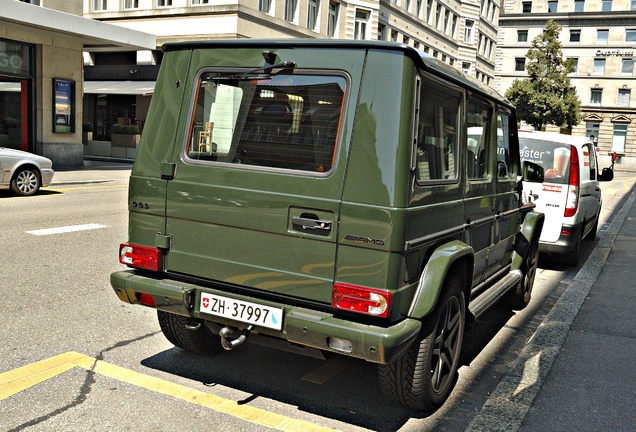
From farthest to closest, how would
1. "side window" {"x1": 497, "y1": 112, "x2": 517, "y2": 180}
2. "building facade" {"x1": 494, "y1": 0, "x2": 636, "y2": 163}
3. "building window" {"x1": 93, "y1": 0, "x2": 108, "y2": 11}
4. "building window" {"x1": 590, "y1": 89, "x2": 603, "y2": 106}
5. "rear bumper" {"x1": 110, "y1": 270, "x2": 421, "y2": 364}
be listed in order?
"building window" {"x1": 590, "y1": 89, "x2": 603, "y2": 106} < "building facade" {"x1": 494, "y1": 0, "x2": 636, "y2": 163} < "building window" {"x1": 93, "y1": 0, "x2": 108, "y2": 11} < "side window" {"x1": 497, "y1": 112, "x2": 517, "y2": 180} < "rear bumper" {"x1": 110, "y1": 270, "x2": 421, "y2": 364}

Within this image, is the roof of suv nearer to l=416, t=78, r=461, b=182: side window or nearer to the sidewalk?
l=416, t=78, r=461, b=182: side window

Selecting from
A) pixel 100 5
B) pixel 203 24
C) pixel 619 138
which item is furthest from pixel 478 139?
pixel 619 138

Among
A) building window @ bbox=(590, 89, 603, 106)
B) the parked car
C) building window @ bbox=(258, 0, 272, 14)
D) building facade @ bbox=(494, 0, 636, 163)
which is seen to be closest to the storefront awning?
building window @ bbox=(258, 0, 272, 14)

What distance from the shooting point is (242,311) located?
12.0 ft

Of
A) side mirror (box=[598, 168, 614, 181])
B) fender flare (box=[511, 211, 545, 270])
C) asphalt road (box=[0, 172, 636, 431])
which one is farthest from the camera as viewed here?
side mirror (box=[598, 168, 614, 181])

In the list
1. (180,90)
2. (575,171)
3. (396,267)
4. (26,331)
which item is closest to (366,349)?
(396,267)

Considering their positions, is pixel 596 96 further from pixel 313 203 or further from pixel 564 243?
pixel 313 203

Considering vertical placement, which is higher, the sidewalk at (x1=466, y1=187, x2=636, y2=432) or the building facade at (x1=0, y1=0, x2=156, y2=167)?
the building facade at (x1=0, y1=0, x2=156, y2=167)

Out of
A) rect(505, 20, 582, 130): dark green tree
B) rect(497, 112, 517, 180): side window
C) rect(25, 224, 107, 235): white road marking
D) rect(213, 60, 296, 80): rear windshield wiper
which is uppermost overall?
rect(505, 20, 582, 130): dark green tree

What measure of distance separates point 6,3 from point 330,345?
58.0 ft

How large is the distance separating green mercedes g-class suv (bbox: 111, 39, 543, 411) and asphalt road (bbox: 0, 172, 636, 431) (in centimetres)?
37

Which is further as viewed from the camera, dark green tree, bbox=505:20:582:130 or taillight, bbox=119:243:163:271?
dark green tree, bbox=505:20:582:130

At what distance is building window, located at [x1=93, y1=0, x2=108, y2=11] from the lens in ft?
111

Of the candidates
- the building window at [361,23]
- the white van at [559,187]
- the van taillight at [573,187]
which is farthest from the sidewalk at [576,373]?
the building window at [361,23]
